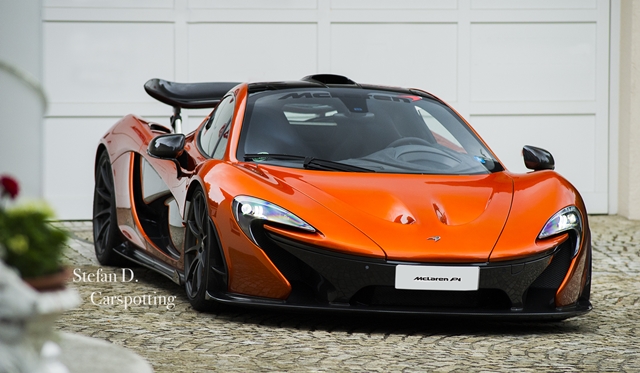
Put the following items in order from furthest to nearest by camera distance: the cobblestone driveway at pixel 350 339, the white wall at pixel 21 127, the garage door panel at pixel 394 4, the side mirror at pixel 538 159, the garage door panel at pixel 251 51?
the garage door panel at pixel 394 4
the garage door panel at pixel 251 51
the side mirror at pixel 538 159
the cobblestone driveway at pixel 350 339
the white wall at pixel 21 127

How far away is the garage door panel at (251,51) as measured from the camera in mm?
10375

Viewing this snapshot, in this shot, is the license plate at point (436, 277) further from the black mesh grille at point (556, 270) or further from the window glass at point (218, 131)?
the window glass at point (218, 131)

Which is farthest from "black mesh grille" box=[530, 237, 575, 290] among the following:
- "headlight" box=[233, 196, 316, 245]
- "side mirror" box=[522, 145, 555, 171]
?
"headlight" box=[233, 196, 316, 245]

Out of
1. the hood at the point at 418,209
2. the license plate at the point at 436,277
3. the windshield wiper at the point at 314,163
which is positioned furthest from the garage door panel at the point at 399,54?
the license plate at the point at 436,277

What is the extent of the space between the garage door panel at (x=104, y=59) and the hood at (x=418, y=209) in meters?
5.08

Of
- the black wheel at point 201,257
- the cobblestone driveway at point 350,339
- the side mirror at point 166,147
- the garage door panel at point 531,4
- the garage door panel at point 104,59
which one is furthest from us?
the garage door panel at point 531,4

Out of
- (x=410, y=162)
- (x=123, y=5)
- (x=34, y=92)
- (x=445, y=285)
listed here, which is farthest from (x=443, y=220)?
(x=123, y=5)

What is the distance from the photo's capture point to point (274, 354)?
4.54 metres

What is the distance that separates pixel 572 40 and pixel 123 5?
4.37m

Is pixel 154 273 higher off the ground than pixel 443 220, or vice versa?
pixel 443 220

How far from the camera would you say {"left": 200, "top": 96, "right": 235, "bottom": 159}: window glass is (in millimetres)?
5992

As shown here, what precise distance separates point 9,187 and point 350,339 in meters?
2.54

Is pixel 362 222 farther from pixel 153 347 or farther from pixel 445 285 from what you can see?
pixel 153 347

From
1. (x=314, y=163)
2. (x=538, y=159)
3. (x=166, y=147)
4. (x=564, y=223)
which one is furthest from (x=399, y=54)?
(x=564, y=223)
